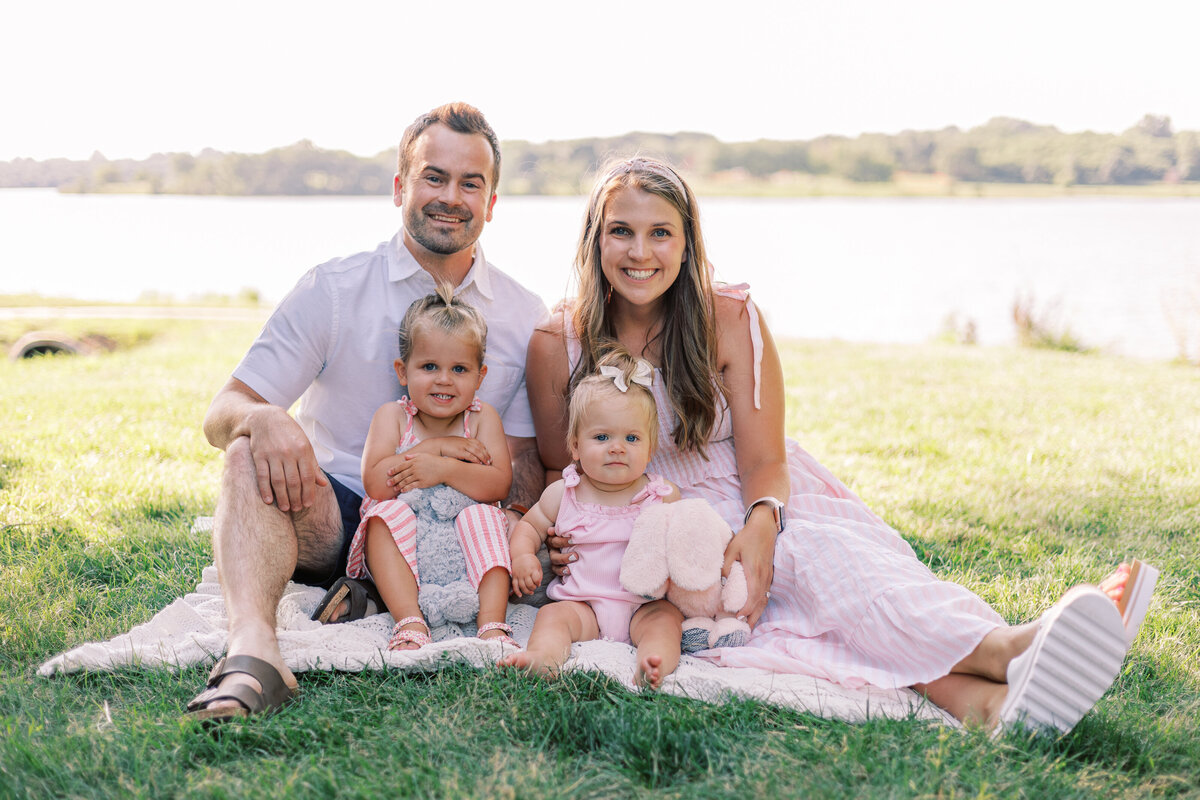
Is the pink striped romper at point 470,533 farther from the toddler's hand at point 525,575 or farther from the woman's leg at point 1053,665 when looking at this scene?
the woman's leg at point 1053,665

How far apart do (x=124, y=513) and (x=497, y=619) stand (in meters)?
2.21

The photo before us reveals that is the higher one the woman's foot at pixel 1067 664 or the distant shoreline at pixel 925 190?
the distant shoreline at pixel 925 190

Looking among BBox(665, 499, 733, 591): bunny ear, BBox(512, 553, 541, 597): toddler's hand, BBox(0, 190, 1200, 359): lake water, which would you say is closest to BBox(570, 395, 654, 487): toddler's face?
BBox(665, 499, 733, 591): bunny ear

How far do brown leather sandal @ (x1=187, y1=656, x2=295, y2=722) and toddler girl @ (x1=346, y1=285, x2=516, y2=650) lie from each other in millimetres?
483

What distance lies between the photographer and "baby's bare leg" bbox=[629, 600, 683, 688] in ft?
7.80

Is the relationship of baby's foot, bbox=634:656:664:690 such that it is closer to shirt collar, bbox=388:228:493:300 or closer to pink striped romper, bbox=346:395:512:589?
pink striped romper, bbox=346:395:512:589

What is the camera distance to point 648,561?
2.61 meters

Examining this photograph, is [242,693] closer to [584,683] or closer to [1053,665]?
[584,683]

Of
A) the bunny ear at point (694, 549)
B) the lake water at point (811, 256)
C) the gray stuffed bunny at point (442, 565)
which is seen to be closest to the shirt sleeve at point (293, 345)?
the gray stuffed bunny at point (442, 565)

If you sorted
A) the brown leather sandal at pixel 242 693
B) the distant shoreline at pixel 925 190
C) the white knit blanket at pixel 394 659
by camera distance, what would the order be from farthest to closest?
the distant shoreline at pixel 925 190 < the white knit blanket at pixel 394 659 < the brown leather sandal at pixel 242 693

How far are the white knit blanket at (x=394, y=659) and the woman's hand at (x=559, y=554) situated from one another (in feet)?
0.84

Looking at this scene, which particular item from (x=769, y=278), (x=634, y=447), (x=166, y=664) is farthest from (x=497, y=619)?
(x=769, y=278)

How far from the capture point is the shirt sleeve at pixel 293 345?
300cm

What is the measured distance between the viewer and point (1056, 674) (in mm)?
2033
